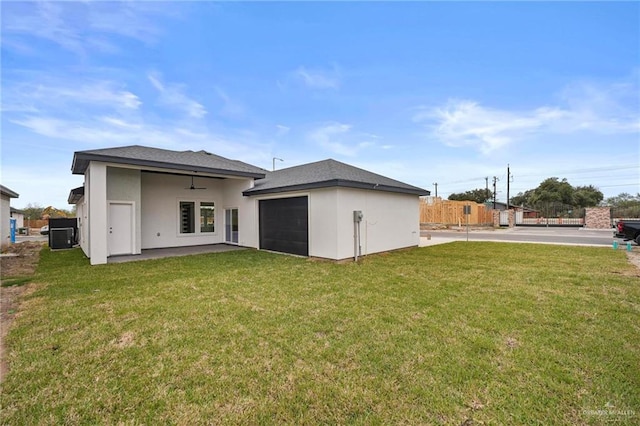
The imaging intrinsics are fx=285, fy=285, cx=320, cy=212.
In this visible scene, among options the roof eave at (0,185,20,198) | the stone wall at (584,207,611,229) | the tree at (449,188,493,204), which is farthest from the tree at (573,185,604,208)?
the roof eave at (0,185,20,198)

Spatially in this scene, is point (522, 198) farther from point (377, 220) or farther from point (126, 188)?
point (126, 188)

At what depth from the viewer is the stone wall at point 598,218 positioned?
22.8m

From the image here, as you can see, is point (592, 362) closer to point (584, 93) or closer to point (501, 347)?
point (501, 347)

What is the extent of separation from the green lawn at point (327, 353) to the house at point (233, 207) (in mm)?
3150

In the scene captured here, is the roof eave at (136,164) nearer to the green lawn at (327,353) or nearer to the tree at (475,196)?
the green lawn at (327,353)

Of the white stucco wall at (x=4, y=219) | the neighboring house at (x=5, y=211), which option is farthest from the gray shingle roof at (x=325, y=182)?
the white stucco wall at (x=4, y=219)

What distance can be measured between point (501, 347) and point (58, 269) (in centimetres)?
1050

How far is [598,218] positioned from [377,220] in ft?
79.1

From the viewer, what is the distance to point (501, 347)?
3.23 m

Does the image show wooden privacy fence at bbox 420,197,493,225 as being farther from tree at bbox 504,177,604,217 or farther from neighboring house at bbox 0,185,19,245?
neighboring house at bbox 0,185,19,245

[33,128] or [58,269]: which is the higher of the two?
[33,128]

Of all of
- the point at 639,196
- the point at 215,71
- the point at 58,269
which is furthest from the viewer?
the point at 639,196

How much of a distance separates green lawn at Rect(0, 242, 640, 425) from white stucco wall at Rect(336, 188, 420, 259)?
3.06 metres

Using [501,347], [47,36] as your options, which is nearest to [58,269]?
[47,36]
